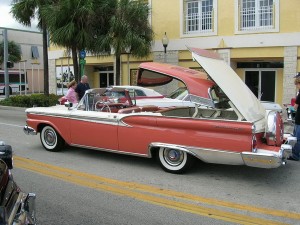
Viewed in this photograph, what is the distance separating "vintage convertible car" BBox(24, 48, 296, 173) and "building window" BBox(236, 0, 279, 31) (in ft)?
38.4

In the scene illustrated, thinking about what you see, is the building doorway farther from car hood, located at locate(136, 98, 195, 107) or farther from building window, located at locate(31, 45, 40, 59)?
building window, located at locate(31, 45, 40, 59)

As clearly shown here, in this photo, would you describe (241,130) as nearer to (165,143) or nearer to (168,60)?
(165,143)

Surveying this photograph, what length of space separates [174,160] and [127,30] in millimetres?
12290

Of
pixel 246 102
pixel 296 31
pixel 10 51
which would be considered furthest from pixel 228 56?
pixel 10 51

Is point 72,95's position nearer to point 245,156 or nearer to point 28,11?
point 245,156

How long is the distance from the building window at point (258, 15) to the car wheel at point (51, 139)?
42.3 ft

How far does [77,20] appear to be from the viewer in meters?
18.2

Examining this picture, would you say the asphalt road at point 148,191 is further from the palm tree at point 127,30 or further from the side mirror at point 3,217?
the palm tree at point 127,30

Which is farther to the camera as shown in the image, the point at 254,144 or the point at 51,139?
the point at 51,139

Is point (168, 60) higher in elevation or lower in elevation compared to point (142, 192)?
higher

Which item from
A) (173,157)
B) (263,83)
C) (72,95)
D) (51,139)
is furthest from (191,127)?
(263,83)

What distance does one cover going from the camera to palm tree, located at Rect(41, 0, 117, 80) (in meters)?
17.9

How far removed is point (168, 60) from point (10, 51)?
32.4m

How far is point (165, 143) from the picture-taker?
646 centimetres
